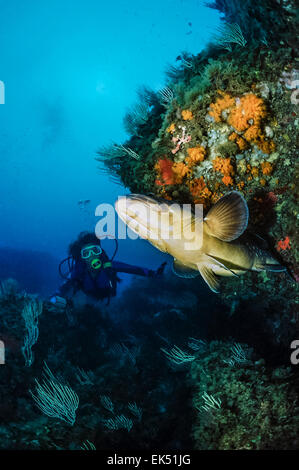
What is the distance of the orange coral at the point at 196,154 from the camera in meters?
3.79

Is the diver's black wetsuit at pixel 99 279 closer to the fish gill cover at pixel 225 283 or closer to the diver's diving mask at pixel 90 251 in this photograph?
the diver's diving mask at pixel 90 251

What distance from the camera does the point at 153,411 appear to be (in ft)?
14.5

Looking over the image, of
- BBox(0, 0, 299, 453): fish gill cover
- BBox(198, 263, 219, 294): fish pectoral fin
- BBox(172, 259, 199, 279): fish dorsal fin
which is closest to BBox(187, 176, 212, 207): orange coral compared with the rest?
BBox(0, 0, 299, 453): fish gill cover

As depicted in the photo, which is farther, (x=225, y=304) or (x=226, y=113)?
(x=225, y=304)

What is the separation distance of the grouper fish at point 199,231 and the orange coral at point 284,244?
2.20 ft

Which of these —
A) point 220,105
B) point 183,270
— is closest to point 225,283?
point 183,270

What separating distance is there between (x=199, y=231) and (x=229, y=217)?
36 cm

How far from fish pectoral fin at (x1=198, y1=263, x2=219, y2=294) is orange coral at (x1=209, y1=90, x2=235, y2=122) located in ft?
7.18

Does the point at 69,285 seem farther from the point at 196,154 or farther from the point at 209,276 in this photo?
the point at 209,276

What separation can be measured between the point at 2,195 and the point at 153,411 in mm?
121986

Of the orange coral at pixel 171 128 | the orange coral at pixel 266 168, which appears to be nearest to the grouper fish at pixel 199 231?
the orange coral at pixel 266 168

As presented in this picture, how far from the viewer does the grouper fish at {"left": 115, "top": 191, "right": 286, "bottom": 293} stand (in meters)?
2.51

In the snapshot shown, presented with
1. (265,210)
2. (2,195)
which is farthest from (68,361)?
(2,195)
